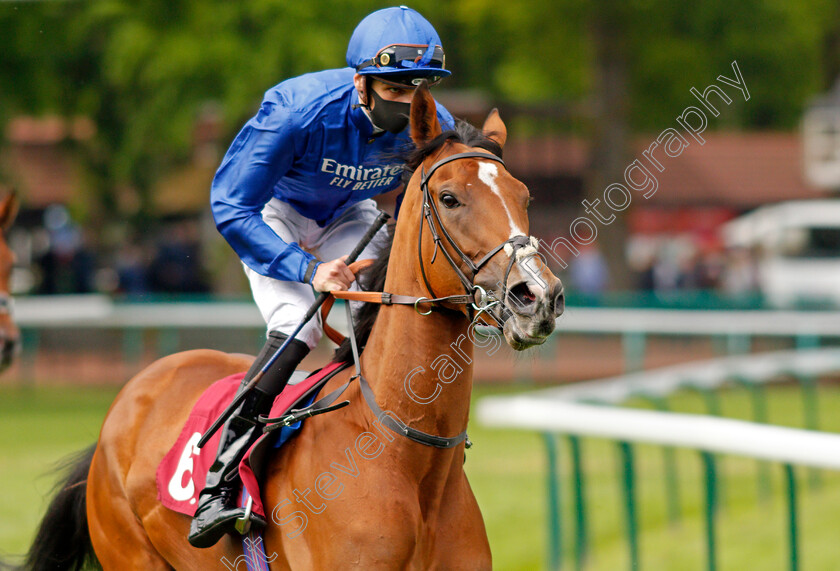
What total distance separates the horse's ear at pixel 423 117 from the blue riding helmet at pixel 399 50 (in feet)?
0.78

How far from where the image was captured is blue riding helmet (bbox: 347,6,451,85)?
3.39 metres

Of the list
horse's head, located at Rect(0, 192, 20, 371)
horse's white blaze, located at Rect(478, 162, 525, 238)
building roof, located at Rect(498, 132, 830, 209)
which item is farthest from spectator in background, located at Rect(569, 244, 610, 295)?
horse's white blaze, located at Rect(478, 162, 525, 238)

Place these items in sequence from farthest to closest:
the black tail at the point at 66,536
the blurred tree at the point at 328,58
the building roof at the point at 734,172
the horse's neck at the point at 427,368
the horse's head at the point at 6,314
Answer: the building roof at the point at 734,172 → the blurred tree at the point at 328,58 → the horse's head at the point at 6,314 → the black tail at the point at 66,536 → the horse's neck at the point at 427,368

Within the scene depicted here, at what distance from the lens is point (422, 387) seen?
3.17 m

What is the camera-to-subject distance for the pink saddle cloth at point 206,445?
344 cm

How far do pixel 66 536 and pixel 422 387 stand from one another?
2196 millimetres

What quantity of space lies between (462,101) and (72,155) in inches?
289

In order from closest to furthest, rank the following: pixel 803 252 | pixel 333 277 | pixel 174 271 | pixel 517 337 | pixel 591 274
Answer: pixel 517 337
pixel 333 277
pixel 174 271
pixel 591 274
pixel 803 252

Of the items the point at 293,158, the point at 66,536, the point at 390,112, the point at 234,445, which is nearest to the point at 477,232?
the point at 390,112

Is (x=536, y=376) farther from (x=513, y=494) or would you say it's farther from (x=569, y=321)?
(x=513, y=494)

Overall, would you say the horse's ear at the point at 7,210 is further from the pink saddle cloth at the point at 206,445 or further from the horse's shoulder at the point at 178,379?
the pink saddle cloth at the point at 206,445

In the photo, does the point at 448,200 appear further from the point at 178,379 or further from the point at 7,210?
the point at 7,210

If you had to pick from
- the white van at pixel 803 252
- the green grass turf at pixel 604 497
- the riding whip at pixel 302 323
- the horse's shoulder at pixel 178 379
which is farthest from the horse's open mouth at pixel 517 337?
the white van at pixel 803 252

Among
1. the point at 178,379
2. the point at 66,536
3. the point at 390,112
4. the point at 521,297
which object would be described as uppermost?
the point at 390,112
